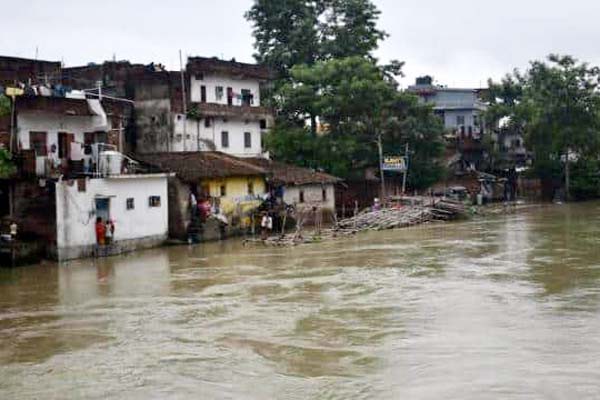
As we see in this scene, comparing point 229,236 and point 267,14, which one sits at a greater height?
point 267,14

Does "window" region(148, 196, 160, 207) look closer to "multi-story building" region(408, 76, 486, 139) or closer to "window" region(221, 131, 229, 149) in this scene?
"window" region(221, 131, 229, 149)

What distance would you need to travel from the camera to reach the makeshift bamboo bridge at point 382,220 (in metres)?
33.4

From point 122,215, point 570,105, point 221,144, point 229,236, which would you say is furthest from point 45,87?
point 570,105

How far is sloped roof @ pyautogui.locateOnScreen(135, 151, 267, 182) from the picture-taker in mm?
35188

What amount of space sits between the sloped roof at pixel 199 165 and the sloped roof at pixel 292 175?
4.40ft

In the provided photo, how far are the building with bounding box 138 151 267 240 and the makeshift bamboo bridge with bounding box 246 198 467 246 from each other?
2.16m

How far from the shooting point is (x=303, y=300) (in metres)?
20.1

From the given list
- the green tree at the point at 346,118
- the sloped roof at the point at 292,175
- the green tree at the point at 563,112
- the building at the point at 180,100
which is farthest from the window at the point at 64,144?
the green tree at the point at 563,112

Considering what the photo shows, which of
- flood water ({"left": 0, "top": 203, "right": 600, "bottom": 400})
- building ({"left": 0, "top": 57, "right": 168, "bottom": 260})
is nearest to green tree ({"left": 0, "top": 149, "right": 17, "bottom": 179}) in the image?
building ({"left": 0, "top": 57, "right": 168, "bottom": 260})

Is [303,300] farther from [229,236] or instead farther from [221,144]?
[221,144]

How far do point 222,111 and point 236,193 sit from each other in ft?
18.9

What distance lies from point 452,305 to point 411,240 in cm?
1400

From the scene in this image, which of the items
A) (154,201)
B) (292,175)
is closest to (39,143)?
(154,201)

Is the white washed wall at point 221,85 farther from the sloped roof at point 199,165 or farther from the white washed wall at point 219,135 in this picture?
the sloped roof at point 199,165
